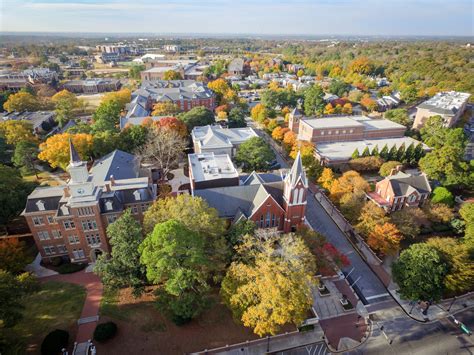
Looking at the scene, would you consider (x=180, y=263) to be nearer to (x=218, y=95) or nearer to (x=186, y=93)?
(x=186, y=93)

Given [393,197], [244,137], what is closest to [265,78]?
[244,137]

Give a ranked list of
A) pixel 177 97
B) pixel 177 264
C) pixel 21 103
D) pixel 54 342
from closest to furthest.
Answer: pixel 54 342, pixel 177 264, pixel 21 103, pixel 177 97

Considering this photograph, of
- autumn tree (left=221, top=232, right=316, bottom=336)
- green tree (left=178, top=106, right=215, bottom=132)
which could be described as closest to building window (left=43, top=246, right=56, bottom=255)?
autumn tree (left=221, top=232, right=316, bottom=336)

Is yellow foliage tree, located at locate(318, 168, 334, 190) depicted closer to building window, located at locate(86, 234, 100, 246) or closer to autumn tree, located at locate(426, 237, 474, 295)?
autumn tree, located at locate(426, 237, 474, 295)

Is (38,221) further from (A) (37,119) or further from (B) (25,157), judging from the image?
(A) (37,119)

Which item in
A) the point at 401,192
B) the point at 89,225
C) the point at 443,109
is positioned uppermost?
the point at 443,109

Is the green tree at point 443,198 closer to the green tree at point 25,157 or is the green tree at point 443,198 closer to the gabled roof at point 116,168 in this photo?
the gabled roof at point 116,168

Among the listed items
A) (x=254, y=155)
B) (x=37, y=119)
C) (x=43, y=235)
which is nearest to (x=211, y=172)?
(x=254, y=155)
